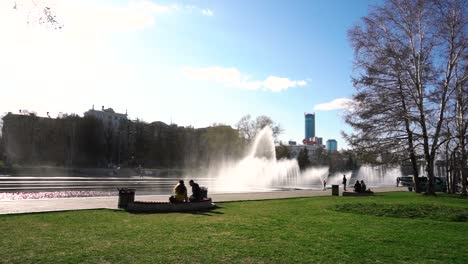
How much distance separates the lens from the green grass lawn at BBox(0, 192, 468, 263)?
318 inches

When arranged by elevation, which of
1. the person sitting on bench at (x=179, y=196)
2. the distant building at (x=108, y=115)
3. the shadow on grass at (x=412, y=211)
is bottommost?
the shadow on grass at (x=412, y=211)

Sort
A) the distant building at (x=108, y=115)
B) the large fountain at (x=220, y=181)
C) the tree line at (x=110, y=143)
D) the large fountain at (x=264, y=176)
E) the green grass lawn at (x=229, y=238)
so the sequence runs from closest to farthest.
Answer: the green grass lawn at (x=229, y=238)
the large fountain at (x=220, y=181)
the large fountain at (x=264, y=176)
the tree line at (x=110, y=143)
the distant building at (x=108, y=115)

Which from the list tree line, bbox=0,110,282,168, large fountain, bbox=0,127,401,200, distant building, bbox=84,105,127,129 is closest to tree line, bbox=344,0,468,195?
large fountain, bbox=0,127,401,200

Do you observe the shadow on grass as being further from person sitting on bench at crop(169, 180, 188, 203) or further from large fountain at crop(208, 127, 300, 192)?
large fountain at crop(208, 127, 300, 192)

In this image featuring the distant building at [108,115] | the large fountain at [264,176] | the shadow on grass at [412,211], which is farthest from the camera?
the distant building at [108,115]

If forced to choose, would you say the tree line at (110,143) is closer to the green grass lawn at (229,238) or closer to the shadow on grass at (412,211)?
the shadow on grass at (412,211)

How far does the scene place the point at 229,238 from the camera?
1012cm

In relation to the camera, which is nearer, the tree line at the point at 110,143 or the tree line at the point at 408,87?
the tree line at the point at 408,87

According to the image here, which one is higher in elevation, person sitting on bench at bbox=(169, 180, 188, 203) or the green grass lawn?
person sitting on bench at bbox=(169, 180, 188, 203)

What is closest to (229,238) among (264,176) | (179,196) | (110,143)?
(179,196)

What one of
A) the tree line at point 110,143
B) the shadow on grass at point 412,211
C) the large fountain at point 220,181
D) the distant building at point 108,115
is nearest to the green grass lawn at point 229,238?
the shadow on grass at point 412,211

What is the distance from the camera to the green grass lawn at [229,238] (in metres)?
8.08

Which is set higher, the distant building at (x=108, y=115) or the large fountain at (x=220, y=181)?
the distant building at (x=108, y=115)

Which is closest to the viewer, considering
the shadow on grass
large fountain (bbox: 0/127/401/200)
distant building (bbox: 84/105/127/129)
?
the shadow on grass
